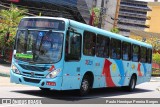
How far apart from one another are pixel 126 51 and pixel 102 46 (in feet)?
11.2

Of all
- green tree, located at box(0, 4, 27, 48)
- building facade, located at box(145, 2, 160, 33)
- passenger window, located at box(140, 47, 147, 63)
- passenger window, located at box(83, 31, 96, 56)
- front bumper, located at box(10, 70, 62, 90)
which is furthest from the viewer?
building facade, located at box(145, 2, 160, 33)

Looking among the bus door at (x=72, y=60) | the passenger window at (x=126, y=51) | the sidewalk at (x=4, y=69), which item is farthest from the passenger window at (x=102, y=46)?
the sidewalk at (x=4, y=69)

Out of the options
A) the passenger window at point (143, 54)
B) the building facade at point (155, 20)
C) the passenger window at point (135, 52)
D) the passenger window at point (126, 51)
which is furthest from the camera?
the building facade at point (155, 20)

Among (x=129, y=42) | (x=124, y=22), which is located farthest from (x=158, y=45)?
(x=124, y=22)

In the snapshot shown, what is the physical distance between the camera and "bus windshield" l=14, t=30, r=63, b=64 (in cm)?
1479

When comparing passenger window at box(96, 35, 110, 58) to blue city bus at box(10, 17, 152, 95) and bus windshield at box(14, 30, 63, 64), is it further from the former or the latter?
bus windshield at box(14, 30, 63, 64)

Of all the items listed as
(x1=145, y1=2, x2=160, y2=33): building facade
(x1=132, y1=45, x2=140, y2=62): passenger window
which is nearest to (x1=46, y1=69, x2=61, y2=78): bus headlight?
(x1=132, y1=45, x2=140, y2=62): passenger window

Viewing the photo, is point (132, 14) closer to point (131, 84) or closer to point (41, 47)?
point (131, 84)

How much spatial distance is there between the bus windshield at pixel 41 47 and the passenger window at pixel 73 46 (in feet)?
0.93

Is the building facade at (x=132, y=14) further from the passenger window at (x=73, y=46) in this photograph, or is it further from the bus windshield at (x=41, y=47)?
the bus windshield at (x=41, y=47)

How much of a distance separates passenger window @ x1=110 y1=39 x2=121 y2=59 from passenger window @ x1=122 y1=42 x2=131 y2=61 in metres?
0.59

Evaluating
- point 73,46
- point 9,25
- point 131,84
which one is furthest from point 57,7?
point 73,46

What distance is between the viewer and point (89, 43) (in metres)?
16.6

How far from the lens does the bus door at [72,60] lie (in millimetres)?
14977
